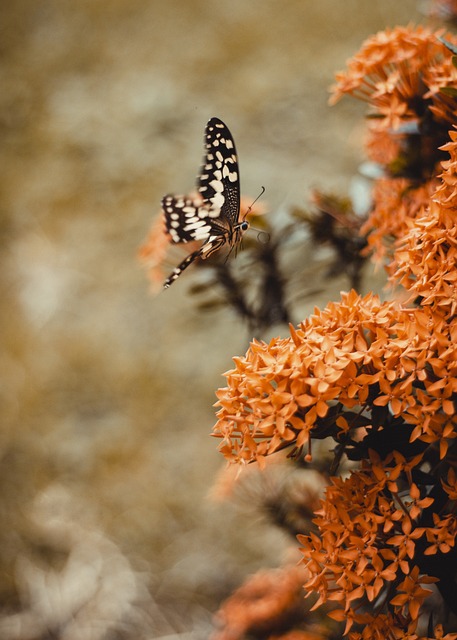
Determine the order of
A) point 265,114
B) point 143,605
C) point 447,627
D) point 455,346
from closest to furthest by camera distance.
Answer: point 455,346, point 447,627, point 143,605, point 265,114

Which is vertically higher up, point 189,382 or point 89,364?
point 89,364

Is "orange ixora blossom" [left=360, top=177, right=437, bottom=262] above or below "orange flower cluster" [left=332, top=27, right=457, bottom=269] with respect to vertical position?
below

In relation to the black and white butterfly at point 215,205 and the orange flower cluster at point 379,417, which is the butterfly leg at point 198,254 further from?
the orange flower cluster at point 379,417

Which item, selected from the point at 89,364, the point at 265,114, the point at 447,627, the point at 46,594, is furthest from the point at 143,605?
the point at 265,114

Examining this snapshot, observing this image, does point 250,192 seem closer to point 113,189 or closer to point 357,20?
point 113,189

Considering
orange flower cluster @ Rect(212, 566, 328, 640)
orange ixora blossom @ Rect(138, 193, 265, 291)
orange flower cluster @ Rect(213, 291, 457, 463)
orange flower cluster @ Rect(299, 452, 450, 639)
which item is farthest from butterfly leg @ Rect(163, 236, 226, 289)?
orange flower cluster @ Rect(212, 566, 328, 640)

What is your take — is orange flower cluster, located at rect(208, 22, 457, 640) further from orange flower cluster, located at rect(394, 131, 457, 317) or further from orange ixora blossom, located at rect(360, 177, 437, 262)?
orange ixora blossom, located at rect(360, 177, 437, 262)
